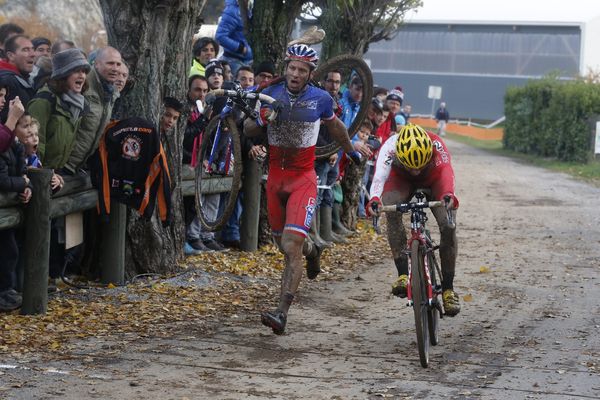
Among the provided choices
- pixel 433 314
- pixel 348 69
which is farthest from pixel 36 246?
pixel 348 69

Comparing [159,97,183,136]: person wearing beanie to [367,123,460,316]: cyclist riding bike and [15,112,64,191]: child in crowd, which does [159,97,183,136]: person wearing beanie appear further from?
[367,123,460,316]: cyclist riding bike

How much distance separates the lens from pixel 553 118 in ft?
134

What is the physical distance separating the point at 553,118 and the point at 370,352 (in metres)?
33.9

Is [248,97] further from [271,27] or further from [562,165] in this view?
[562,165]

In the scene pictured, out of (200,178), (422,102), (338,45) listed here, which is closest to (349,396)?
(200,178)

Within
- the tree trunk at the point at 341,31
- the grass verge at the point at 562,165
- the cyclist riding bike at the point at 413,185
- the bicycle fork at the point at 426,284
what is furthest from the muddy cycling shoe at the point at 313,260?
the grass verge at the point at 562,165

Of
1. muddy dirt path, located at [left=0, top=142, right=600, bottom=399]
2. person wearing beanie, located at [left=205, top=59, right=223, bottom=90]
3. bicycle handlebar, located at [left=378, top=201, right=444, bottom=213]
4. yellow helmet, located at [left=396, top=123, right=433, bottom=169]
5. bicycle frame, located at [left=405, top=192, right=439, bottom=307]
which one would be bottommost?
muddy dirt path, located at [left=0, top=142, right=600, bottom=399]

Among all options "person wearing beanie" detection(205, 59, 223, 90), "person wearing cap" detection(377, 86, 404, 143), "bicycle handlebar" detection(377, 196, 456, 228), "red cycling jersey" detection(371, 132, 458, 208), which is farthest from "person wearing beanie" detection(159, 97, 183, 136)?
"person wearing cap" detection(377, 86, 404, 143)

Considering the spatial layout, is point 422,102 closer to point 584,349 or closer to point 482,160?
point 482,160

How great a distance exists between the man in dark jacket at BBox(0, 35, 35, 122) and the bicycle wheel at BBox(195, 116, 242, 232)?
6.15 ft

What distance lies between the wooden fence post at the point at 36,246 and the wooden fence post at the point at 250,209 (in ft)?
14.7

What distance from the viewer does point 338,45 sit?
1802cm

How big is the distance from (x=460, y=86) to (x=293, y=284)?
7131cm

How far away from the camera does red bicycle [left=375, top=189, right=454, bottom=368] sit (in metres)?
8.23
